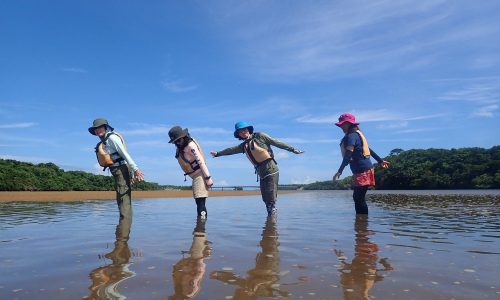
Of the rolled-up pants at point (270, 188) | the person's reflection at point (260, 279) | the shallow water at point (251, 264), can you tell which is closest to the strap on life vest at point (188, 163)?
the rolled-up pants at point (270, 188)

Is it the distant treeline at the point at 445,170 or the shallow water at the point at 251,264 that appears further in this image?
the distant treeline at the point at 445,170

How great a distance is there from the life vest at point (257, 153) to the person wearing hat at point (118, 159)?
2.63 meters

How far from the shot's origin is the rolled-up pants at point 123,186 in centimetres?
770

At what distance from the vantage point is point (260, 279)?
3.03 meters

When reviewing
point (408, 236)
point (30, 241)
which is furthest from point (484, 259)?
point (30, 241)

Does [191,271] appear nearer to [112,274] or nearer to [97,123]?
[112,274]

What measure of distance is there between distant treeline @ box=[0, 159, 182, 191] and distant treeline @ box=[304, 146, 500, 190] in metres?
49.1

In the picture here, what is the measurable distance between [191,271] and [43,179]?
3103 cm

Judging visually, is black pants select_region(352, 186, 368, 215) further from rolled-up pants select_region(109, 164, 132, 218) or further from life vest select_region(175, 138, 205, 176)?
rolled-up pants select_region(109, 164, 132, 218)

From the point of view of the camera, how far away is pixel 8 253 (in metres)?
4.20

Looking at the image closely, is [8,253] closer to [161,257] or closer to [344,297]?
[161,257]

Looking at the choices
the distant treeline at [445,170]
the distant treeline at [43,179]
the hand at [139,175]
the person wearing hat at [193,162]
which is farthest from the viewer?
the distant treeline at [445,170]

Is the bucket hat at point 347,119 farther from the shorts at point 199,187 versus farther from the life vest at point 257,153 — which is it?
the shorts at point 199,187

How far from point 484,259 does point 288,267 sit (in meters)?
2.09
